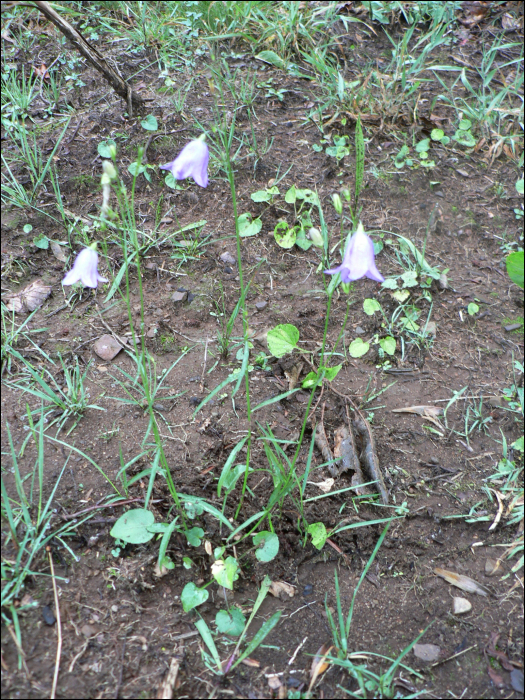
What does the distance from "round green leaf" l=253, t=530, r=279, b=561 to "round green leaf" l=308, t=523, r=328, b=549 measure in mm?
151

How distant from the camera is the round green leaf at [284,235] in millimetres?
2730

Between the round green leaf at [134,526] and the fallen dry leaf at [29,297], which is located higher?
the fallen dry leaf at [29,297]

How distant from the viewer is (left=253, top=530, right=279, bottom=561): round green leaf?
5.61ft

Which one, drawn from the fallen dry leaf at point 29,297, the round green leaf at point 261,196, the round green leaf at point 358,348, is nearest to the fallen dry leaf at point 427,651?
the round green leaf at point 358,348

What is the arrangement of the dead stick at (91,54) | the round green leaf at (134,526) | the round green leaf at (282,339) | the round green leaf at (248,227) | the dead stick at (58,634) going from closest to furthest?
the dead stick at (58,634) < the round green leaf at (134,526) < the round green leaf at (282,339) < the dead stick at (91,54) < the round green leaf at (248,227)

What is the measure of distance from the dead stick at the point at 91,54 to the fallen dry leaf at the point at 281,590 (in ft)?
7.77

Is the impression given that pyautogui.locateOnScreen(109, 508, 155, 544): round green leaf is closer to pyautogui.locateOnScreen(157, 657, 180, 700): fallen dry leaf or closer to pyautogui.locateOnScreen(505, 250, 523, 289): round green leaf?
pyautogui.locateOnScreen(157, 657, 180, 700): fallen dry leaf

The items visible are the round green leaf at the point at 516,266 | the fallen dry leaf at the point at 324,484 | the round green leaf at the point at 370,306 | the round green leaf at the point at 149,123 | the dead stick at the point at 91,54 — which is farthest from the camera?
the round green leaf at the point at 149,123

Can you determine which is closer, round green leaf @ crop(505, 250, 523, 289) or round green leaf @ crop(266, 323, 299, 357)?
round green leaf @ crop(505, 250, 523, 289)

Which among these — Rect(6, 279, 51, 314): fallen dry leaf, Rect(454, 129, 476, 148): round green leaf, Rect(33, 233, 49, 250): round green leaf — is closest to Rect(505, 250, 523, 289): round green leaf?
Rect(454, 129, 476, 148): round green leaf

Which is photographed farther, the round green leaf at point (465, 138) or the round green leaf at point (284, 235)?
the round green leaf at point (465, 138)

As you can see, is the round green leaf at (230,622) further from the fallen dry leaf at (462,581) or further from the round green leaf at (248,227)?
the round green leaf at (248,227)

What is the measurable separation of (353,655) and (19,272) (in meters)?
2.16

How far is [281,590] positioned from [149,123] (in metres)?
2.60
